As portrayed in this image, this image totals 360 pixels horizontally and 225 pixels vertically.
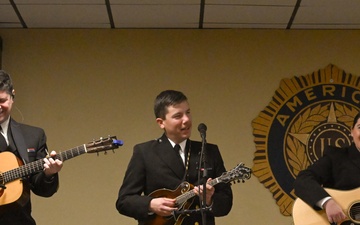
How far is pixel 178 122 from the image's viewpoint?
3291 millimetres

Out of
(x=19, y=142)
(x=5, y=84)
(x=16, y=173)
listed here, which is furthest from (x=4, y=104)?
(x=16, y=173)

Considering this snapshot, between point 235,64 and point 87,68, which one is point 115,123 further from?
point 235,64

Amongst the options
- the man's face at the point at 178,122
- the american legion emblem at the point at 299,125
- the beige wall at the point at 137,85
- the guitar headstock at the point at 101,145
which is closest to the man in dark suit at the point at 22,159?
the guitar headstock at the point at 101,145

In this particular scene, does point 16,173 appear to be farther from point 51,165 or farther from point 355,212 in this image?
point 355,212

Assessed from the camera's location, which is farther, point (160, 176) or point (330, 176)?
point (330, 176)

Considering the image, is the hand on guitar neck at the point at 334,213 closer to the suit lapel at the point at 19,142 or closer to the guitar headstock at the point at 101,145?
the guitar headstock at the point at 101,145

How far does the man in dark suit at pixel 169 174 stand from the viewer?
3094mm

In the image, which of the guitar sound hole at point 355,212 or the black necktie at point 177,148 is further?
the guitar sound hole at point 355,212

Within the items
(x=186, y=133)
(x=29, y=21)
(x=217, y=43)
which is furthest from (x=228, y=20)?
(x=186, y=133)

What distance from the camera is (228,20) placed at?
5.06 metres

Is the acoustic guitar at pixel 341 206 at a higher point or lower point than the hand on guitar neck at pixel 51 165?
lower

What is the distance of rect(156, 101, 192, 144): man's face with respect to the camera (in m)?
3.29

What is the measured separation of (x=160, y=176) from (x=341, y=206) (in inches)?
41.6

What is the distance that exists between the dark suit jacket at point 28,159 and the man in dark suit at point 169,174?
42 cm
